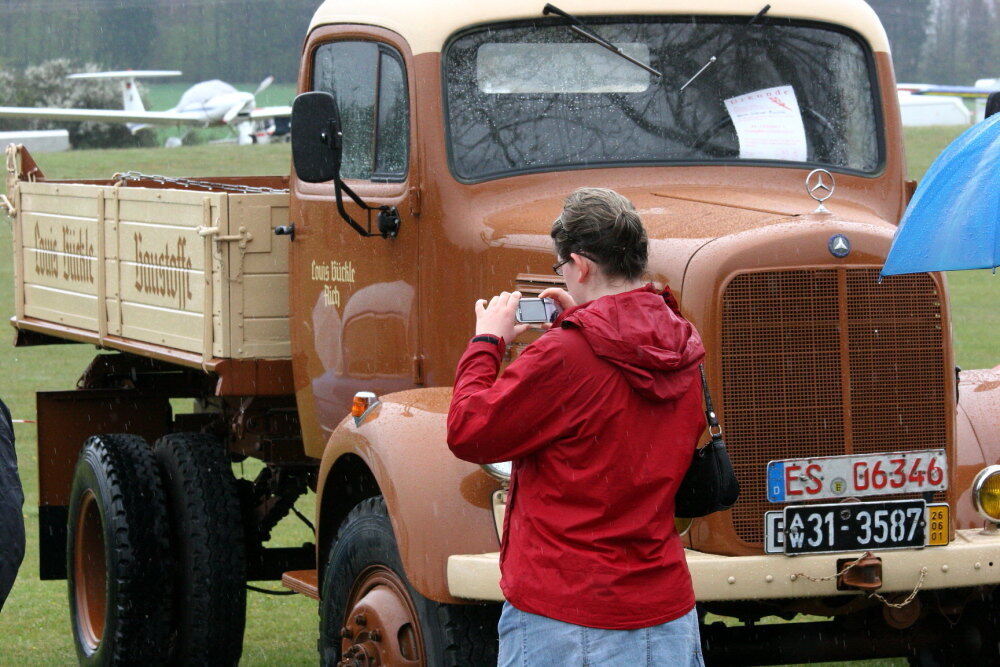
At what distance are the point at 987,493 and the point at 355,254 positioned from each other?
228cm

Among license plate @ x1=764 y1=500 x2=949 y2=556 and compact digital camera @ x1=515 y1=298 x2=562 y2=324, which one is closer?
compact digital camera @ x1=515 y1=298 x2=562 y2=324

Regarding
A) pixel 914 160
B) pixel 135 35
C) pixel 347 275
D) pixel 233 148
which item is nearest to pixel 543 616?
pixel 347 275

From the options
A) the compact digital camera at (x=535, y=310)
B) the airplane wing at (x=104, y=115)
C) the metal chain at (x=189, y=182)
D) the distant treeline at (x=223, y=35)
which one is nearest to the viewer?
the compact digital camera at (x=535, y=310)

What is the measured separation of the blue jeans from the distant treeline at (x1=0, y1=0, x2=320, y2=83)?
82.6 metres

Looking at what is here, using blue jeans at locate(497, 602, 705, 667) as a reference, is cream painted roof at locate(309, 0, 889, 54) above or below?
above

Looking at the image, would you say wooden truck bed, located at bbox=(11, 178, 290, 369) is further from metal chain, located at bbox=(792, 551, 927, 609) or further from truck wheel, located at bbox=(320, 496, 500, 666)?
metal chain, located at bbox=(792, 551, 927, 609)

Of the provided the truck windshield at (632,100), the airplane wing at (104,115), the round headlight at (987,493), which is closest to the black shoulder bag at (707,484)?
the round headlight at (987,493)

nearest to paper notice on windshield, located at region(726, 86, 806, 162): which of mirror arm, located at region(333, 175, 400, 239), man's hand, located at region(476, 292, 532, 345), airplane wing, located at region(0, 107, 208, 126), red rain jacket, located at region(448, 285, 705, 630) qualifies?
mirror arm, located at region(333, 175, 400, 239)

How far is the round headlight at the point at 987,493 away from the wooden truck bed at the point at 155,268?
8.85 ft

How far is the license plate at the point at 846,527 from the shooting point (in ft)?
15.2

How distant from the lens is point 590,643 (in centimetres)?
356

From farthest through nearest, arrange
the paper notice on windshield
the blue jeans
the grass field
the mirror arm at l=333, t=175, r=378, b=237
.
→ the grass field
the paper notice on windshield
the mirror arm at l=333, t=175, r=378, b=237
the blue jeans

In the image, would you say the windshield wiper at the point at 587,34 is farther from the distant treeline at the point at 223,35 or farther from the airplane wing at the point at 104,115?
the distant treeline at the point at 223,35

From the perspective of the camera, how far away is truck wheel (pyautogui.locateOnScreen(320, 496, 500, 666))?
4.68 metres
